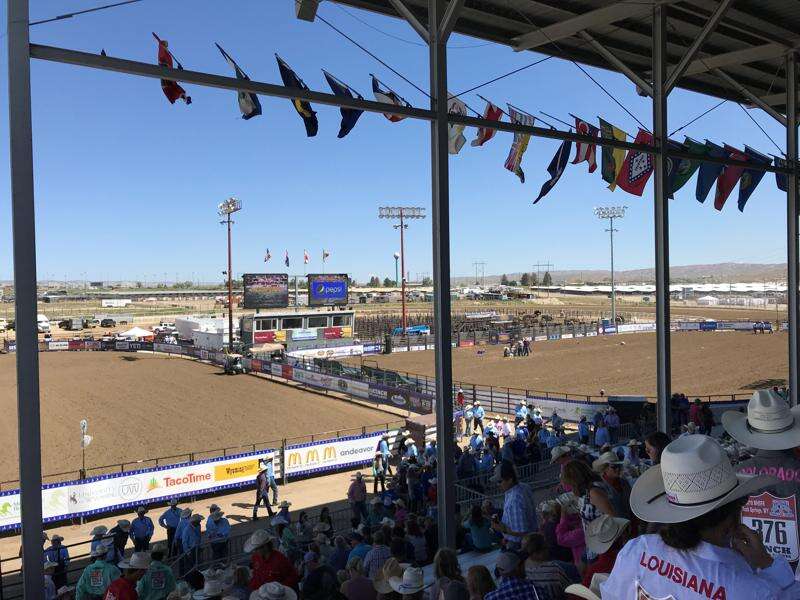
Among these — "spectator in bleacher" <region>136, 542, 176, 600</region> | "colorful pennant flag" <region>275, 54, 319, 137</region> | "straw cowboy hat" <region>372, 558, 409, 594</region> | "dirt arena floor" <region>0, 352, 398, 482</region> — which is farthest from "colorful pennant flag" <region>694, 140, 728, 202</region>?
"dirt arena floor" <region>0, 352, 398, 482</region>

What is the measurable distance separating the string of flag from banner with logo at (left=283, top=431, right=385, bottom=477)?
999cm

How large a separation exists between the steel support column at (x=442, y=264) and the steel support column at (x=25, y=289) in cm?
393

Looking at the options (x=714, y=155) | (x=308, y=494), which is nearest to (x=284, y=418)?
(x=308, y=494)

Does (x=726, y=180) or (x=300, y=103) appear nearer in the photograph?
(x=300, y=103)

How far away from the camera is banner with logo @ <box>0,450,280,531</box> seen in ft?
41.8

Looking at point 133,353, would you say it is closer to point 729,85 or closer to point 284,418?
point 284,418

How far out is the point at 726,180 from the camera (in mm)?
11570

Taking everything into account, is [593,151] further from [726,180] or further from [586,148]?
[726,180]

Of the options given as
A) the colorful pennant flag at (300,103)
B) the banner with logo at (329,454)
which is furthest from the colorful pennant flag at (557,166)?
the banner with logo at (329,454)

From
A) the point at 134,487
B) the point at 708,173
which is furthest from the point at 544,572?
the point at 134,487

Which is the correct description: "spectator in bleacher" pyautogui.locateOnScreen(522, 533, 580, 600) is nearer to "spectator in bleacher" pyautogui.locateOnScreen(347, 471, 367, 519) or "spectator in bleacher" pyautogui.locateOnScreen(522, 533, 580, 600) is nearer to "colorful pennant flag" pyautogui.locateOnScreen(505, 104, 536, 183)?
"colorful pennant flag" pyautogui.locateOnScreen(505, 104, 536, 183)

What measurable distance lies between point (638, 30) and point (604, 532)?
372 inches

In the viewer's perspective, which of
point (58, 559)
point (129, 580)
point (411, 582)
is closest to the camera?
point (411, 582)

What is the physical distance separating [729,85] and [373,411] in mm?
16489
